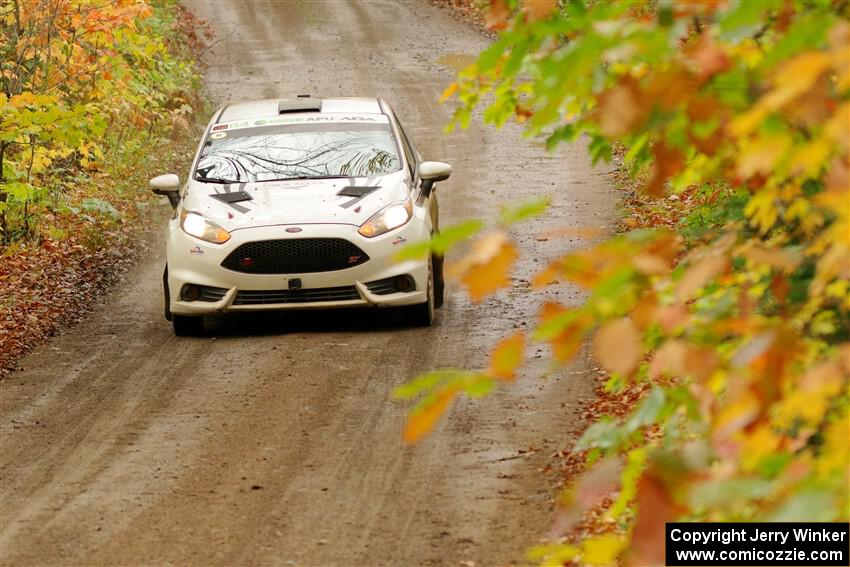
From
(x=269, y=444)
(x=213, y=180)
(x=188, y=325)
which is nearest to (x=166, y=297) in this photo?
(x=188, y=325)

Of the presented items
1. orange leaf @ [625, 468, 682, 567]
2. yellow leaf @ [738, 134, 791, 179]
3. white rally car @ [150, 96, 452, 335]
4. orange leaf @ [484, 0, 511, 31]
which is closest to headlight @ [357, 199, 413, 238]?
white rally car @ [150, 96, 452, 335]

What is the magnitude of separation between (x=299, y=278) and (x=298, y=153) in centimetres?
166

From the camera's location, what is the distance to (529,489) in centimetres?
674

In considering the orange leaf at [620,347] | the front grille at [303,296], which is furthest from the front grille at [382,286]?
the orange leaf at [620,347]

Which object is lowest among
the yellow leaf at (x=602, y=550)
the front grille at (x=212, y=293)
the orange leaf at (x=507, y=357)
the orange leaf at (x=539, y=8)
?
the front grille at (x=212, y=293)

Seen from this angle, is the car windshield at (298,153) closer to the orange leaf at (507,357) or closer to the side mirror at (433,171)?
the side mirror at (433,171)

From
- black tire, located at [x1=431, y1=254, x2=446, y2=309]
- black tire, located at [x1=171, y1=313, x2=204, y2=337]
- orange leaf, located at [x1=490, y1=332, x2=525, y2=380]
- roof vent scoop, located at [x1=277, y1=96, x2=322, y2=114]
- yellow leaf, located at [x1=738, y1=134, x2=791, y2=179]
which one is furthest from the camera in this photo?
roof vent scoop, located at [x1=277, y1=96, x2=322, y2=114]

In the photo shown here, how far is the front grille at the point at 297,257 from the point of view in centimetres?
1048

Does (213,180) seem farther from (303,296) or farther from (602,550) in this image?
(602,550)

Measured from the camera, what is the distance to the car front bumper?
1047 centimetres

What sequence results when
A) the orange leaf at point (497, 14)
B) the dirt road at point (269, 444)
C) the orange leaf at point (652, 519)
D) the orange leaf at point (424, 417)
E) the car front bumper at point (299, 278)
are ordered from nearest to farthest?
the orange leaf at point (652, 519) < the orange leaf at point (424, 417) < the orange leaf at point (497, 14) < the dirt road at point (269, 444) < the car front bumper at point (299, 278)

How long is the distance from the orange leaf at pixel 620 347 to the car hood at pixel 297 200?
25.6ft

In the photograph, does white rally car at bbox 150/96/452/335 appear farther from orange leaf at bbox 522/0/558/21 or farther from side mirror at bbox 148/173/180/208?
orange leaf at bbox 522/0/558/21

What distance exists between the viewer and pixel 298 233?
10.4m
